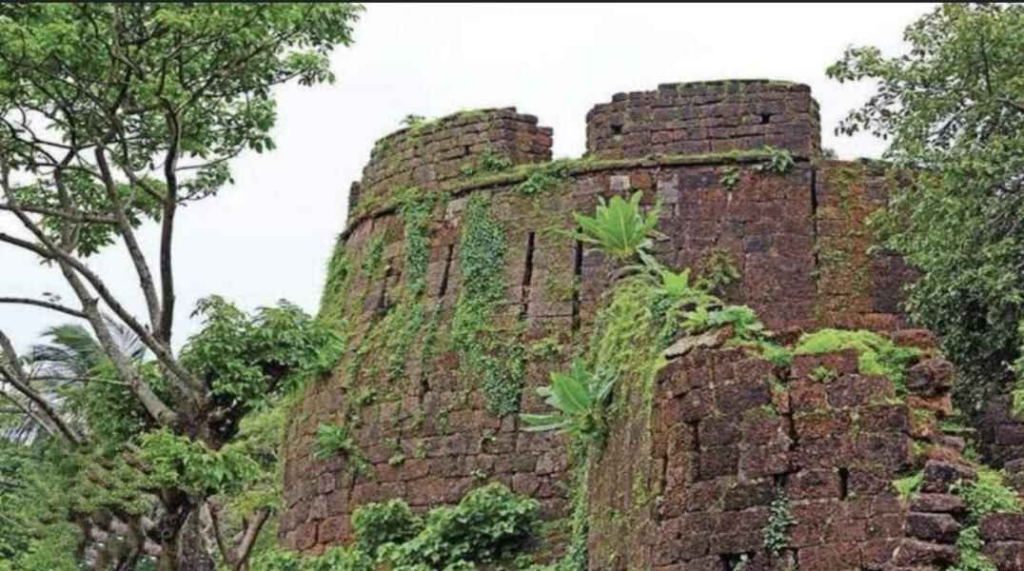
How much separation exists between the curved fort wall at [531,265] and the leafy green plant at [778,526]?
245 inches

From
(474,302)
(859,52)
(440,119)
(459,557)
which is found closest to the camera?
(859,52)

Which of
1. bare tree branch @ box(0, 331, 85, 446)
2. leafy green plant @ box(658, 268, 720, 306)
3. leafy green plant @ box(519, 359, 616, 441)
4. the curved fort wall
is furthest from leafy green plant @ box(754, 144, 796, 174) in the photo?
bare tree branch @ box(0, 331, 85, 446)

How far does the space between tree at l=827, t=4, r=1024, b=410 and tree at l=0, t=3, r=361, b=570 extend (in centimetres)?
484

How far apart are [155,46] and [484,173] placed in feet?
14.5

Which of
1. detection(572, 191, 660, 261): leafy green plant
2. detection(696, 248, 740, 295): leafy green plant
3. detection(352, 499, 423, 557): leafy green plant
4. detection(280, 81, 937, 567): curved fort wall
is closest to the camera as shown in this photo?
detection(572, 191, 660, 261): leafy green plant

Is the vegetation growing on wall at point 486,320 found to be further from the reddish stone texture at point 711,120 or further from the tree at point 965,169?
the tree at point 965,169

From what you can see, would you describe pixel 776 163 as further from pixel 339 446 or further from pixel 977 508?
pixel 977 508

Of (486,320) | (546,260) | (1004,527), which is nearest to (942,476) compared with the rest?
(1004,527)

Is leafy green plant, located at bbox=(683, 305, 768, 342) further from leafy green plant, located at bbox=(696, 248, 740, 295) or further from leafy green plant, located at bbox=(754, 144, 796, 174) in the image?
leafy green plant, located at bbox=(754, 144, 796, 174)

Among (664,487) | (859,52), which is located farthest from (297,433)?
(664,487)

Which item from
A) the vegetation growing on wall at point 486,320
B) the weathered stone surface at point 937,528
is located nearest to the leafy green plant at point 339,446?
the vegetation growing on wall at point 486,320

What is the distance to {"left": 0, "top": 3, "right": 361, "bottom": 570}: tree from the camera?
600 inches

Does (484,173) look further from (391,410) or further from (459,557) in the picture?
(459,557)

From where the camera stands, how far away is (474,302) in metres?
18.5
